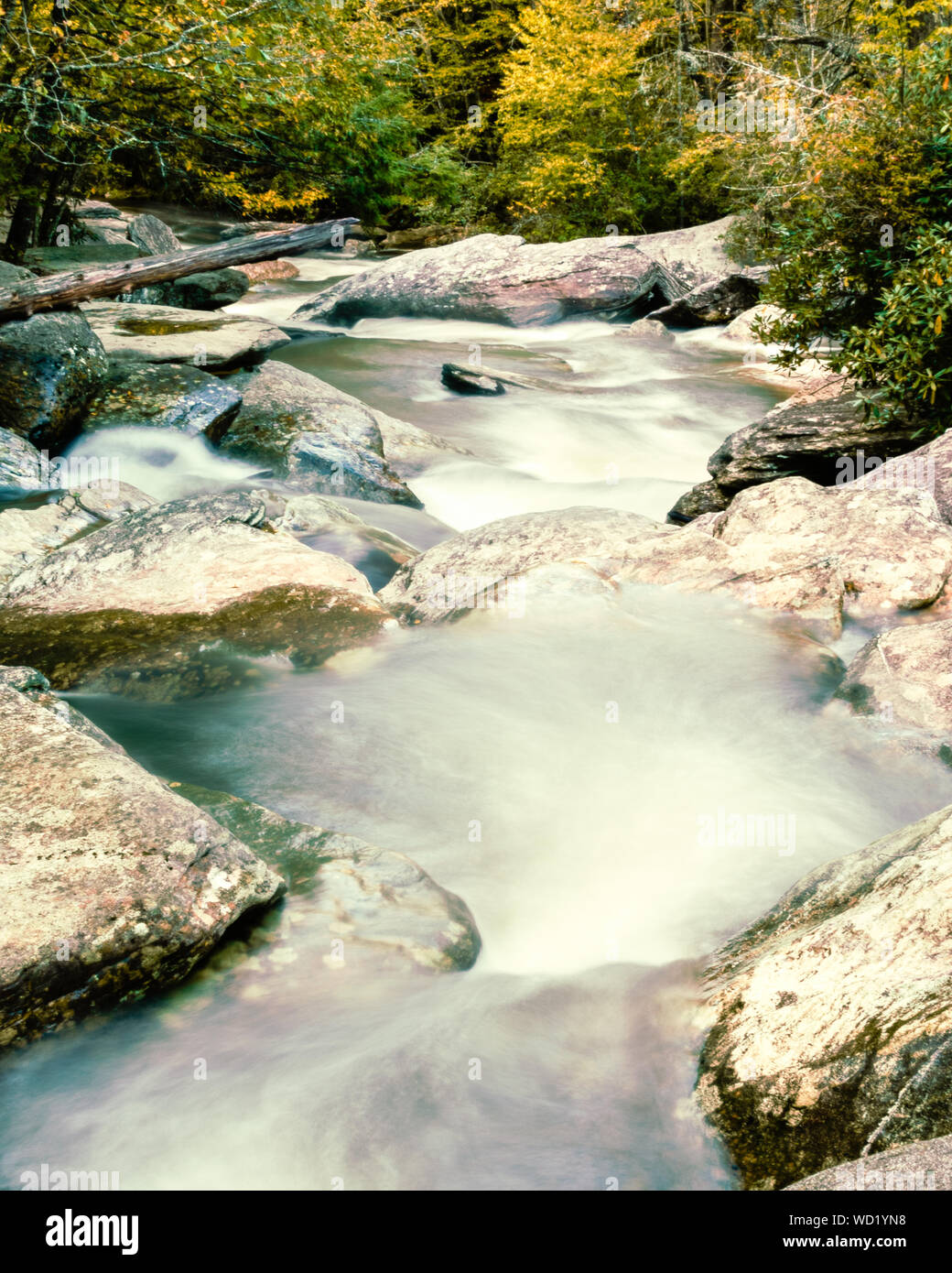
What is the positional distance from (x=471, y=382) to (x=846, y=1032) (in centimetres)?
1149

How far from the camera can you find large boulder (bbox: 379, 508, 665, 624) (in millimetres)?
6297

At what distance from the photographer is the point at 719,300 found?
667 inches

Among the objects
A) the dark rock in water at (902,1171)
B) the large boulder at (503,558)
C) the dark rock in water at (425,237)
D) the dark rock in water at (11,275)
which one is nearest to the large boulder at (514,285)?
the dark rock in water at (11,275)

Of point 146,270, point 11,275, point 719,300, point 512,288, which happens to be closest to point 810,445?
point 146,270

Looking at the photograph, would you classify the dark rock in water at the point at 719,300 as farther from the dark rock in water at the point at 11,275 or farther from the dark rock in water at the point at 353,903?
the dark rock in water at the point at 353,903

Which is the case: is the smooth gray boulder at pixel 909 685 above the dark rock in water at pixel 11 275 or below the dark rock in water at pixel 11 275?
below

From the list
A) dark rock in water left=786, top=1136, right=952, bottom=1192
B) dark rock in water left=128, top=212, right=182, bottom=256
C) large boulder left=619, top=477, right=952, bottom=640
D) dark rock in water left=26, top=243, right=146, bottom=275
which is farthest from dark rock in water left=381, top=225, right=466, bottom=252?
dark rock in water left=786, top=1136, right=952, bottom=1192

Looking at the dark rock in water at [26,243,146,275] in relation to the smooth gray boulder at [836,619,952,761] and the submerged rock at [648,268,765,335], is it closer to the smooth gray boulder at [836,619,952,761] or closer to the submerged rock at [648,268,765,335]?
the submerged rock at [648,268,765,335]

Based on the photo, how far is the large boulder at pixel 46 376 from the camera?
794 centimetres

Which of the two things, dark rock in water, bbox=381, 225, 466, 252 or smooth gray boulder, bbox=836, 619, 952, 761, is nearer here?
smooth gray boulder, bbox=836, 619, 952, 761

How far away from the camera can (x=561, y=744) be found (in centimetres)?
516

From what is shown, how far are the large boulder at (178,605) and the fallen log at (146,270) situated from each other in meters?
3.28

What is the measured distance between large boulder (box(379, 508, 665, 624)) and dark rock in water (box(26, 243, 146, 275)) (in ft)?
28.9
